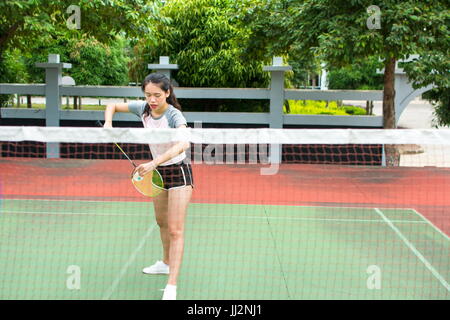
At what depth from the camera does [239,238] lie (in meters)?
7.54

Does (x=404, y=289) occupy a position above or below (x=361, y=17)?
below

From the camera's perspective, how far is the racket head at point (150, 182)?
5.15m

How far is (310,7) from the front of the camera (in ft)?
38.8

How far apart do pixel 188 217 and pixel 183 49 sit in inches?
368

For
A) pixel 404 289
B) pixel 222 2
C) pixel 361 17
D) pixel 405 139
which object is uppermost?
pixel 222 2

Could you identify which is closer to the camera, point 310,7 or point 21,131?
point 21,131

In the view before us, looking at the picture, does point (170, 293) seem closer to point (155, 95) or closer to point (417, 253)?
point (155, 95)

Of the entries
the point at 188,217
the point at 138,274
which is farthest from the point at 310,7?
the point at 138,274

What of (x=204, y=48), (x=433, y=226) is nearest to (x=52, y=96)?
(x=204, y=48)

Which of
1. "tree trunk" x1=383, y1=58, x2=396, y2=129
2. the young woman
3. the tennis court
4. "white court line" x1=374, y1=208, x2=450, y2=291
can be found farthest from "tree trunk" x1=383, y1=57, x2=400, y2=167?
the young woman

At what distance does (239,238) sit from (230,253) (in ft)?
2.51

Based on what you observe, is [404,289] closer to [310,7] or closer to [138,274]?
[138,274]

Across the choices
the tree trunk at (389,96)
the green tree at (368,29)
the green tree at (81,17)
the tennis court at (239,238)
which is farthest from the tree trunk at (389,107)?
the green tree at (81,17)

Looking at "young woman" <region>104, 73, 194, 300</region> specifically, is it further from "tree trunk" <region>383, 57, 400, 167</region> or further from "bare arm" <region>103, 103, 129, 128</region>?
"tree trunk" <region>383, 57, 400, 167</region>
